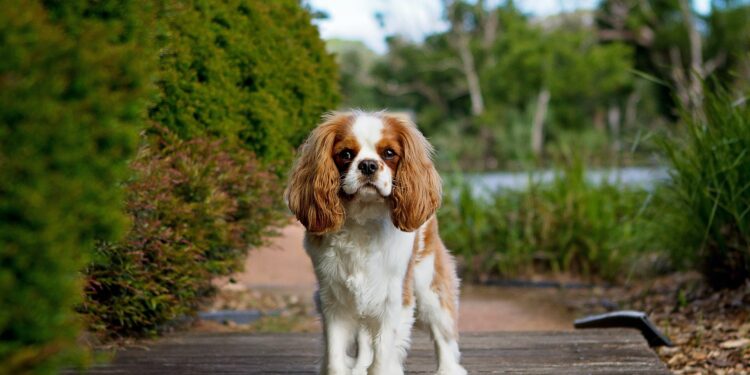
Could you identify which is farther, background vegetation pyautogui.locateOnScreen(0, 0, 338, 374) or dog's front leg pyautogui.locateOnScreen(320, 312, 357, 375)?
dog's front leg pyautogui.locateOnScreen(320, 312, 357, 375)

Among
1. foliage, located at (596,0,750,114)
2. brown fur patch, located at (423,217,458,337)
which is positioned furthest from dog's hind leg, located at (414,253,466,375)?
foliage, located at (596,0,750,114)

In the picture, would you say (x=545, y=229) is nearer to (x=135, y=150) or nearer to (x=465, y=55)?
(x=135, y=150)

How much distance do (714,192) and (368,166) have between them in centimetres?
363

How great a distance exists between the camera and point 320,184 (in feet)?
12.7

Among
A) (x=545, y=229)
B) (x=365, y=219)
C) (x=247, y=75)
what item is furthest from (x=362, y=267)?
(x=545, y=229)

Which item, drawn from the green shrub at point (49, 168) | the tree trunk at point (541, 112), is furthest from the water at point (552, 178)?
the tree trunk at point (541, 112)

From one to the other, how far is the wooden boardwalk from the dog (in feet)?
2.21

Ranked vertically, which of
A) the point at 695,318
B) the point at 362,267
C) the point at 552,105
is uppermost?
the point at 552,105

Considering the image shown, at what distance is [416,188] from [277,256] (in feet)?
29.1

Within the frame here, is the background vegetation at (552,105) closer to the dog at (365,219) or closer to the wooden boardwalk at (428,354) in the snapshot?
the wooden boardwalk at (428,354)

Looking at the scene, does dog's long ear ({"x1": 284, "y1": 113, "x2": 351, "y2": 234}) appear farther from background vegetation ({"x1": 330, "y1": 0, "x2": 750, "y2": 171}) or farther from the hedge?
background vegetation ({"x1": 330, "y1": 0, "x2": 750, "y2": 171})

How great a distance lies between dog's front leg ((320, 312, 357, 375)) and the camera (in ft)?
13.1

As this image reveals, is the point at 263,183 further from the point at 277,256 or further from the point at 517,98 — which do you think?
the point at 517,98

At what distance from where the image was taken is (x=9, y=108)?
1814mm
